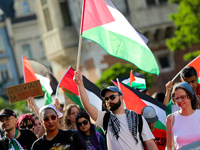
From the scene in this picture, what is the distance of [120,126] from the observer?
3.80m

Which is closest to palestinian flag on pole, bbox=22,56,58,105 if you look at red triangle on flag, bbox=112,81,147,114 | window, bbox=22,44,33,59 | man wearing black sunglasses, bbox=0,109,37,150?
red triangle on flag, bbox=112,81,147,114

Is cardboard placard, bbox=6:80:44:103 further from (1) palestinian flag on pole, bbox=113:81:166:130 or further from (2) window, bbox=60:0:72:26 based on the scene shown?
(2) window, bbox=60:0:72:26

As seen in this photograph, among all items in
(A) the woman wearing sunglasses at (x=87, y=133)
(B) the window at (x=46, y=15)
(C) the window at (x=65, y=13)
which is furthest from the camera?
(B) the window at (x=46, y=15)

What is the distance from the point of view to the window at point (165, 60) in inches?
854

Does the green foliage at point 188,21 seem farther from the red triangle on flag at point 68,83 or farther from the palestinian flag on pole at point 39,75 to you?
the red triangle on flag at point 68,83

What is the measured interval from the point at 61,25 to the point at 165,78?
651cm

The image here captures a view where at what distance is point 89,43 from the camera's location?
20266 mm

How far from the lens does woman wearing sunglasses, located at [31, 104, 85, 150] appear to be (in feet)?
12.2

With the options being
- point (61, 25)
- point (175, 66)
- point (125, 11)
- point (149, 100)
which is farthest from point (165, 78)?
point (149, 100)

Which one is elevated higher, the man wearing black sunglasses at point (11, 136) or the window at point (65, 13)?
the window at point (65, 13)

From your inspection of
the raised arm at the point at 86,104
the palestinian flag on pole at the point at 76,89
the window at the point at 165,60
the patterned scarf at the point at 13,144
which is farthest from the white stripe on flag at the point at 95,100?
the window at the point at 165,60

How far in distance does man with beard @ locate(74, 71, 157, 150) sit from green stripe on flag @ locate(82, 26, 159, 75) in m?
0.76

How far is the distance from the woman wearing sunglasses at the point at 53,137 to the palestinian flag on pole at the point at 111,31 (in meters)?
1.24

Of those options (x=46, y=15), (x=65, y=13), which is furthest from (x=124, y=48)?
(x=46, y=15)
